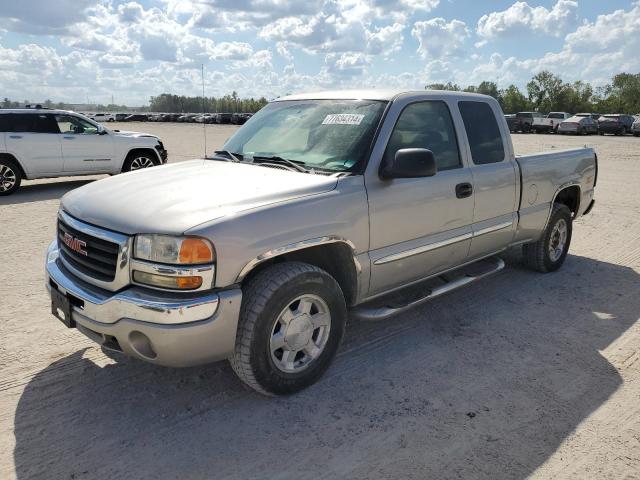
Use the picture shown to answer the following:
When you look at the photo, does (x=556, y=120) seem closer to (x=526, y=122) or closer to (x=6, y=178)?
(x=526, y=122)

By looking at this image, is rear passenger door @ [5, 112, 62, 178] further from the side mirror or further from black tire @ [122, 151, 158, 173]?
the side mirror

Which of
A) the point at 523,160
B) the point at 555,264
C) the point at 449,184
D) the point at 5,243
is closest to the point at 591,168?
the point at 555,264

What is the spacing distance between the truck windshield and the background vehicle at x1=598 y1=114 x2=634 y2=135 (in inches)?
1499

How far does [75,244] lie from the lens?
320 centimetres

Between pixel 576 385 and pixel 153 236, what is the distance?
2.83 m

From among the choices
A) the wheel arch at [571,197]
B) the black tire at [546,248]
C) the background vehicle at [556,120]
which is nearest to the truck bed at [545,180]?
the wheel arch at [571,197]

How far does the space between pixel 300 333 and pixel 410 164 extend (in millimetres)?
1295

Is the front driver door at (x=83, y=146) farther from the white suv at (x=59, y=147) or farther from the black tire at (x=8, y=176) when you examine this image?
the black tire at (x=8, y=176)

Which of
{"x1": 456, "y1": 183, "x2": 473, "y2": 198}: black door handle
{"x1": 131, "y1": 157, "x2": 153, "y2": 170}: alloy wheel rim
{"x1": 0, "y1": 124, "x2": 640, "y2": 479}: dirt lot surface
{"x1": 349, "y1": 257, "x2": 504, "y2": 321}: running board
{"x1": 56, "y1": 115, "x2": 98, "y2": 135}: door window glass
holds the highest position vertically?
{"x1": 56, "y1": 115, "x2": 98, "y2": 135}: door window glass

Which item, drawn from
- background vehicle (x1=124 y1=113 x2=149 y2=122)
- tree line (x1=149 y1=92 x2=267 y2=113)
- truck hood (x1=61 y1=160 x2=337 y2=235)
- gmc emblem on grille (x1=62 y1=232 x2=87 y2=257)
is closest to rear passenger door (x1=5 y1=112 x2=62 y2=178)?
truck hood (x1=61 y1=160 x2=337 y2=235)

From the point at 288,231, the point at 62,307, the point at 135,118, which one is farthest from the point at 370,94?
the point at 135,118

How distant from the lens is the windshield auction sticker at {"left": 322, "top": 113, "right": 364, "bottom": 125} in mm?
3803

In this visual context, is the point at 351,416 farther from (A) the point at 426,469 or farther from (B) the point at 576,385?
(B) the point at 576,385

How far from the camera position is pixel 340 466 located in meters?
2.70
